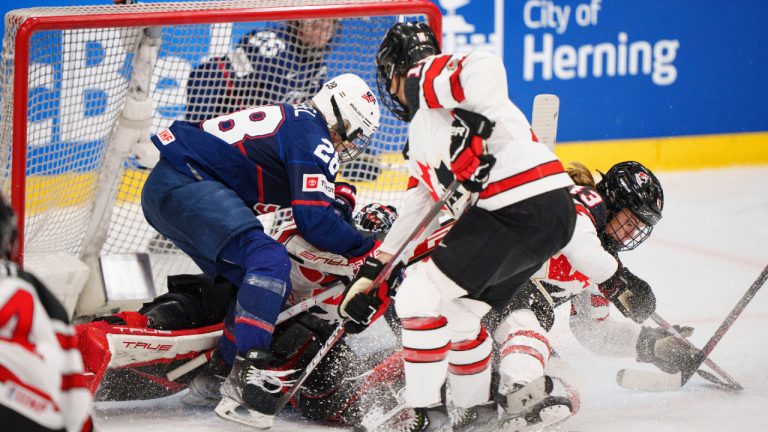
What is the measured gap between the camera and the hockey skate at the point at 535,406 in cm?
257

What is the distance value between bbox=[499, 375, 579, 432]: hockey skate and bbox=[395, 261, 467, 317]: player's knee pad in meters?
0.34

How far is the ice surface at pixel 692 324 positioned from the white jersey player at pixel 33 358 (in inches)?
51.5

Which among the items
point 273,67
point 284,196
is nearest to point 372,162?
point 273,67

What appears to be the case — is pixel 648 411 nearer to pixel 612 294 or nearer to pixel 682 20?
pixel 612 294

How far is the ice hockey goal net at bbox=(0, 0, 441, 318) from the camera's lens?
125 inches

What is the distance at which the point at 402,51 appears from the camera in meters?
2.59

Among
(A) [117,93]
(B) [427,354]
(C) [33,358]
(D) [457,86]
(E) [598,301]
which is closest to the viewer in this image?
(C) [33,358]

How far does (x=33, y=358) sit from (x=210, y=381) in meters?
1.52

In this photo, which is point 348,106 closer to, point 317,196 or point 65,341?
point 317,196

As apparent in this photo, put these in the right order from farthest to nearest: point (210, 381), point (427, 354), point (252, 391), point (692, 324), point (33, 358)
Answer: point (692, 324) → point (210, 381) → point (252, 391) → point (427, 354) → point (33, 358)

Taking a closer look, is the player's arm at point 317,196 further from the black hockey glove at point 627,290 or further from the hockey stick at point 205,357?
the black hockey glove at point 627,290

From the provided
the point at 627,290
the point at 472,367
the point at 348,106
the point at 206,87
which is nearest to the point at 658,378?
the point at 627,290

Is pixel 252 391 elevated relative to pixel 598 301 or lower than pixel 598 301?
elevated

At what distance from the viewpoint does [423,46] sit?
2594mm
